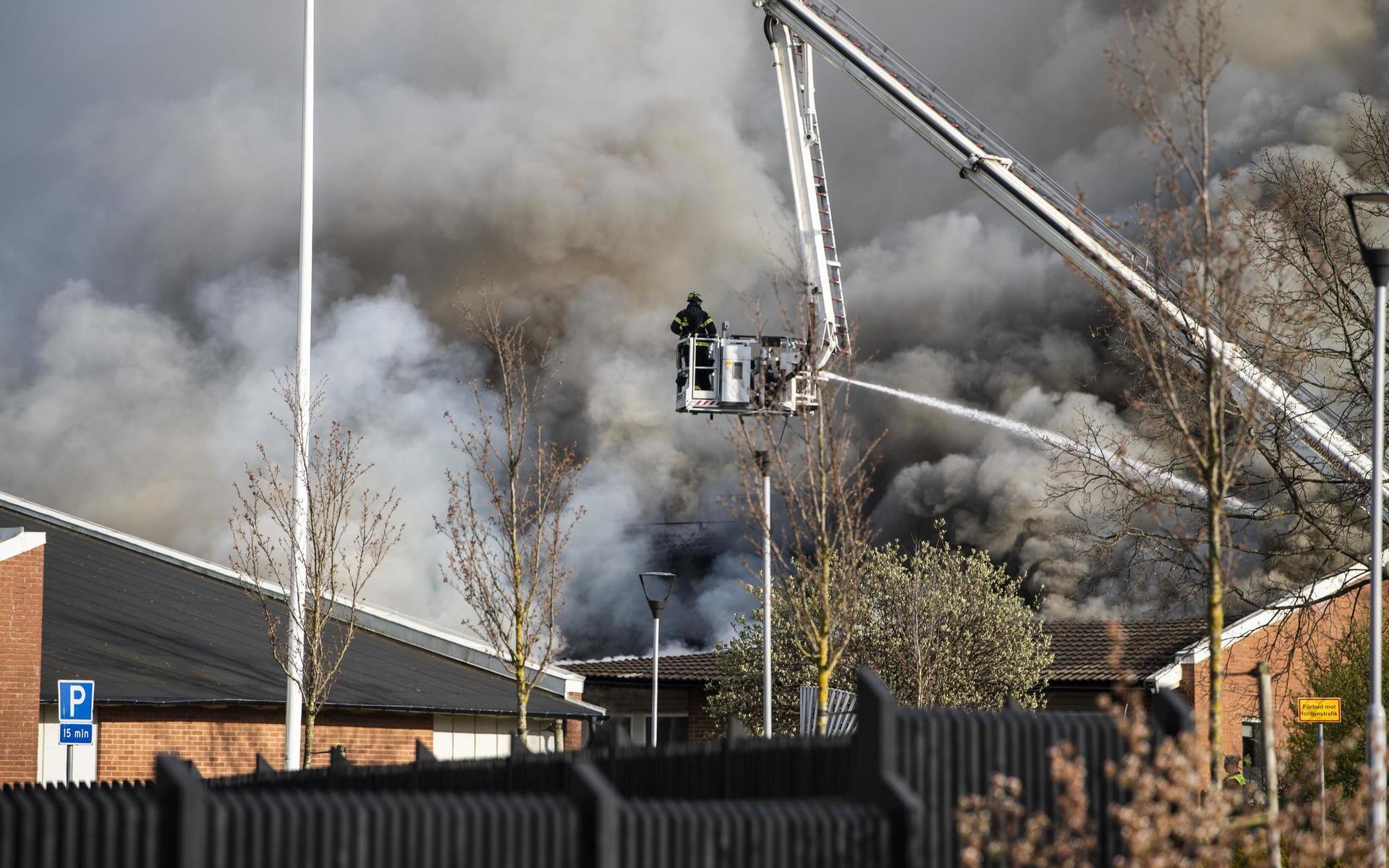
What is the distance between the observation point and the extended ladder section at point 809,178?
27.7 meters

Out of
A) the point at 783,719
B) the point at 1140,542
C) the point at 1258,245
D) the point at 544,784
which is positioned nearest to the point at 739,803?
the point at 544,784

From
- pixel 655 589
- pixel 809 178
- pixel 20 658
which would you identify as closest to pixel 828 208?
pixel 809 178

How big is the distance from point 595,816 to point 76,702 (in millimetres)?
13153

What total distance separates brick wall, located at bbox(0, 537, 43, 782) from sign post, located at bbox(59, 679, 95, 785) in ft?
6.69

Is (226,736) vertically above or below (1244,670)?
below

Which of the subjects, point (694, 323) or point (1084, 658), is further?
point (1084, 658)

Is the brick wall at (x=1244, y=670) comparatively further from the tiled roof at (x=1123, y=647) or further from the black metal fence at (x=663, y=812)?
Answer: the black metal fence at (x=663, y=812)

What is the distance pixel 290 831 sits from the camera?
242 inches

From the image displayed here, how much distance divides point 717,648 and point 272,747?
1690 centimetres

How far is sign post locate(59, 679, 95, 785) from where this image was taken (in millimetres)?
17547

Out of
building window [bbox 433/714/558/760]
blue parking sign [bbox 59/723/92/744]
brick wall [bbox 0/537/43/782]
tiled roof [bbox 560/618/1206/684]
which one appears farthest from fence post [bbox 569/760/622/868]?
tiled roof [bbox 560/618/1206/684]

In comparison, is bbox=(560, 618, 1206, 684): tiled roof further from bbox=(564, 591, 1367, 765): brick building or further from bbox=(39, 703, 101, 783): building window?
bbox=(39, 703, 101, 783): building window

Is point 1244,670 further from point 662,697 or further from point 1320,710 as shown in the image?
point 1320,710

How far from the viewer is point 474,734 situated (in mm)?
28391
